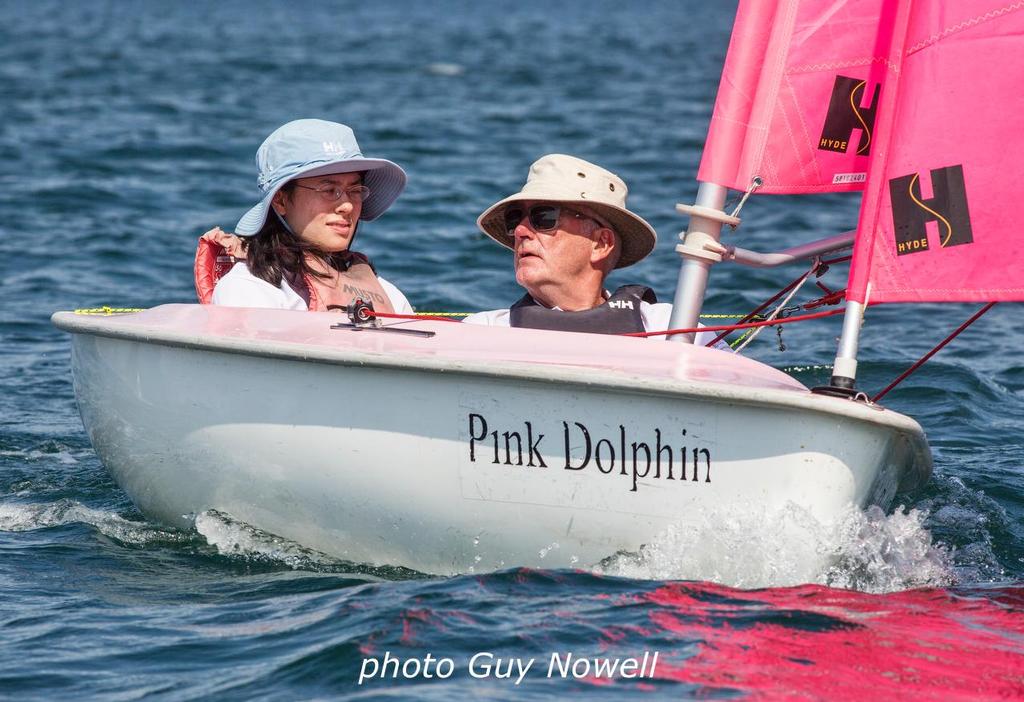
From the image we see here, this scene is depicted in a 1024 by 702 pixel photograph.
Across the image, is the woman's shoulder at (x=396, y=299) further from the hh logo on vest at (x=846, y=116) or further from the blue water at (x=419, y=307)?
the hh logo on vest at (x=846, y=116)

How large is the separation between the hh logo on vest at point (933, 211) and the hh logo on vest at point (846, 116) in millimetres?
492

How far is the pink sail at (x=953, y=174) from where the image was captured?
384cm

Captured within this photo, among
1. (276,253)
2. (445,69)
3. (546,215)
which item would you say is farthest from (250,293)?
(445,69)

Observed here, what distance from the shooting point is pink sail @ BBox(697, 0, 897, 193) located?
4.28 m

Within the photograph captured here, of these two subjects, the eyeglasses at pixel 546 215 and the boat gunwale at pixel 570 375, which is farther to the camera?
the eyeglasses at pixel 546 215

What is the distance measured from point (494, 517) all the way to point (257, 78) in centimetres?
1715

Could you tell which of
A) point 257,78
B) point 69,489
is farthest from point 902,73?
point 257,78

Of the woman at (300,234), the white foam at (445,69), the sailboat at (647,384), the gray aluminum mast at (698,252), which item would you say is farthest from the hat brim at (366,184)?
the white foam at (445,69)

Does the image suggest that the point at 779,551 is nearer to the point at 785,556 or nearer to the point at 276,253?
the point at 785,556

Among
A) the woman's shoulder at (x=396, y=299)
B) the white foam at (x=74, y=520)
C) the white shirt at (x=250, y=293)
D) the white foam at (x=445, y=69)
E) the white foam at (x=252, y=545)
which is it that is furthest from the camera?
the white foam at (x=445, y=69)

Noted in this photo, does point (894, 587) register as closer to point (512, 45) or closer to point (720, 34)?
point (512, 45)

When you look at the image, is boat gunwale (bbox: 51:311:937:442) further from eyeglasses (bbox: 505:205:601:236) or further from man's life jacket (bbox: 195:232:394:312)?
eyeglasses (bbox: 505:205:601:236)

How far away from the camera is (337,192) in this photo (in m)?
4.74

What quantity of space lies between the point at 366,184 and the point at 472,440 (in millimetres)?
1460
